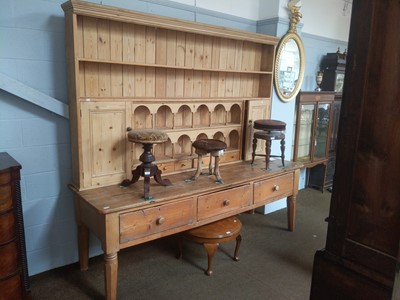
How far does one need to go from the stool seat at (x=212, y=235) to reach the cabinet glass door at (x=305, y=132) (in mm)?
2097

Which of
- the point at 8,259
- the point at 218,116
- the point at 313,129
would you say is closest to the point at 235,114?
the point at 218,116

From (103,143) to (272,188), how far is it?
1.62 m

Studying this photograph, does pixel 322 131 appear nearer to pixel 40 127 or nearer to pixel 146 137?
pixel 146 137

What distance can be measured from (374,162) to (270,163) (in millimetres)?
2742

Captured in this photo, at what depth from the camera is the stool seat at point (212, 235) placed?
2.64m

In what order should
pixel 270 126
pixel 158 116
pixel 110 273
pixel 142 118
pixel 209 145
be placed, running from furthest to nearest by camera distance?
pixel 270 126 → pixel 158 116 → pixel 142 118 → pixel 209 145 → pixel 110 273

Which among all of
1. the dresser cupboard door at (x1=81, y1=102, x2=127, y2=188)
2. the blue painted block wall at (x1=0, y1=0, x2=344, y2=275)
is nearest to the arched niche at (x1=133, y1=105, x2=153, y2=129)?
the dresser cupboard door at (x1=81, y1=102, x2=127, y2=188)

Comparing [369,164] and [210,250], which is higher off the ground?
[369,164]

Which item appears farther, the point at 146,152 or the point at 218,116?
the point at 218,116

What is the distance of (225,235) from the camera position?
8.79ft

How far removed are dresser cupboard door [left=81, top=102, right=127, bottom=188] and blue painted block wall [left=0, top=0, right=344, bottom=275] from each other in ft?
0.85

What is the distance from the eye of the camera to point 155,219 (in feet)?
7.68

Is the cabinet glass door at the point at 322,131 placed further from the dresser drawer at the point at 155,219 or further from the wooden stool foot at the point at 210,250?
the dresser drawer at the point at 155,219

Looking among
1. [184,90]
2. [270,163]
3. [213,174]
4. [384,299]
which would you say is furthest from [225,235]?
[384,299]
